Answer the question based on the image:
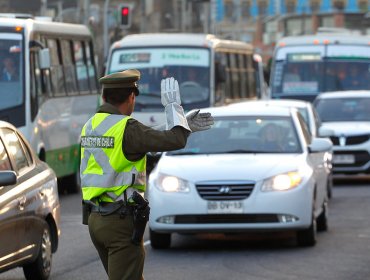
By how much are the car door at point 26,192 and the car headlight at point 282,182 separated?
284 cm

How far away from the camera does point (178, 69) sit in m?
30.0

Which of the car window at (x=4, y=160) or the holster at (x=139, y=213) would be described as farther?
the car window at (x=4, y=160)

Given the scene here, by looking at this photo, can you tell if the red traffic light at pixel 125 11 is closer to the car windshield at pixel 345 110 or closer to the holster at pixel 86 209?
the car windshield at pixel 345 110

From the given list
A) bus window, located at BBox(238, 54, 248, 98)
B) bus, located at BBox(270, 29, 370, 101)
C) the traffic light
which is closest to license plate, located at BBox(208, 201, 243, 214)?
bus, located at BBox(270, 29, 370, 101)

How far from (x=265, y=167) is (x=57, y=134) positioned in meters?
9.64

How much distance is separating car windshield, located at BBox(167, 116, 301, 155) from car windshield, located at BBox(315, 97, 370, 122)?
10493mm

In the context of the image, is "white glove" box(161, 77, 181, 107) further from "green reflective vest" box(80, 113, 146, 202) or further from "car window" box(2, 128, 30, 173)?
"car window" box(2, 128, 30, 173)

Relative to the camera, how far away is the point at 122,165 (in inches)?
301

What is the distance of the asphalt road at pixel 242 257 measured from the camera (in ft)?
40.8

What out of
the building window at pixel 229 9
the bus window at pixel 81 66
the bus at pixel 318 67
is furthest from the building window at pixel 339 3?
the bus window at pixel 81 66

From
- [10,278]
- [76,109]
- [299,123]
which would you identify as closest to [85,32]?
[76,109]

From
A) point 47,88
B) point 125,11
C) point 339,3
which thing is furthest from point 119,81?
point 339,3

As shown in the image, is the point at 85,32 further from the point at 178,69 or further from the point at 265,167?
the point at 265,167

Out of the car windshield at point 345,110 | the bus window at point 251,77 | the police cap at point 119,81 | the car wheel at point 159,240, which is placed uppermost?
the police cap at point 119,81
